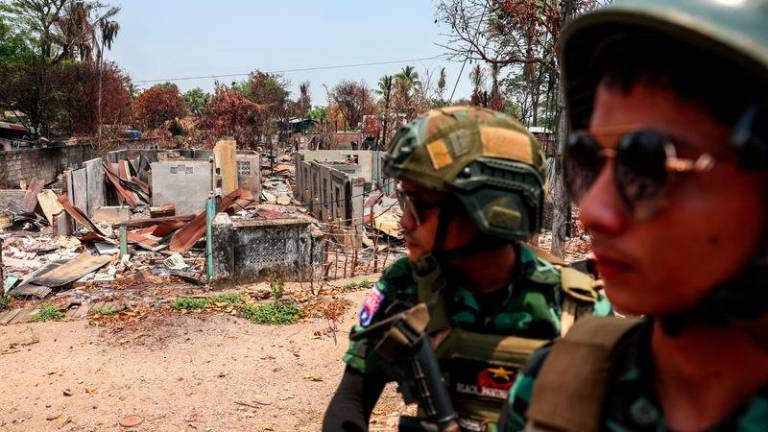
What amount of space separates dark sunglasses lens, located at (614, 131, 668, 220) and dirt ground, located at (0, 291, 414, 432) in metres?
3.86

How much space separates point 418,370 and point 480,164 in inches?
24.9

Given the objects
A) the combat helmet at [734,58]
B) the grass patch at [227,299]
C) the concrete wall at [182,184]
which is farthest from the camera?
the concrete wall at [182,184]

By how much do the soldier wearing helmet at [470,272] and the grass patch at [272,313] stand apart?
536 cm

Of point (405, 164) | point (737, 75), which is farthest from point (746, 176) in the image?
point (405, 164)

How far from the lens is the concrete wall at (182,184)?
698 inches

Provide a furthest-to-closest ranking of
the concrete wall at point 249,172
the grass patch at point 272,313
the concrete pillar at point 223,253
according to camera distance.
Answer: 1. the concrete wall at point 249,172
2. the concrete pillar at point 223,253
3. the grass patch at point 272,313

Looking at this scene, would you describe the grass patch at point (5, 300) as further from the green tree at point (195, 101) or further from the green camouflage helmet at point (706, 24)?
the green tree at point (195, 101)

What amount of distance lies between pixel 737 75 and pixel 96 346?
6817 mm

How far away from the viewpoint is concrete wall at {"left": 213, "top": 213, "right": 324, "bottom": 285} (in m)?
8.95

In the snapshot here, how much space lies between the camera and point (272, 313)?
282 inches

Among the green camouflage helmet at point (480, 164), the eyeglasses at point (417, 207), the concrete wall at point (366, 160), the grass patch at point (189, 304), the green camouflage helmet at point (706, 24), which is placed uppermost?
the green camouflage helmet at point (706, 24)

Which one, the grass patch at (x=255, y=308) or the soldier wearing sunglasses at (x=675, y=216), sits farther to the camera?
the grass patch at (x=255, y=308)

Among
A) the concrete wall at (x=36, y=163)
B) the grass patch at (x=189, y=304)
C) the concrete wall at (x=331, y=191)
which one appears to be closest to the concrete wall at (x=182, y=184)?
the concrete wall at (x=331, y=191)

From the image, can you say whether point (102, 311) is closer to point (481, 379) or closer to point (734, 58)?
point (481, 379)
